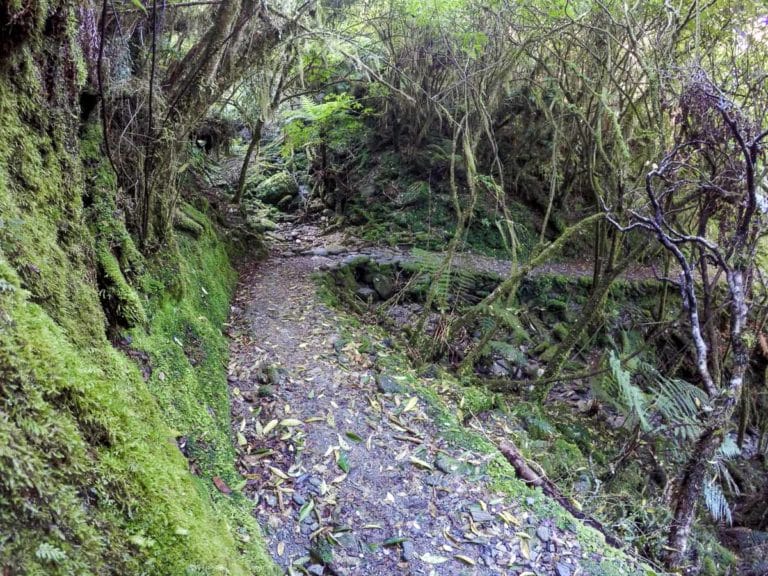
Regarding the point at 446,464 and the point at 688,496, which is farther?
the point at 688,496

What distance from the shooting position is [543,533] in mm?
3064

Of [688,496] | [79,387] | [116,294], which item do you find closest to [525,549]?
[688,496]

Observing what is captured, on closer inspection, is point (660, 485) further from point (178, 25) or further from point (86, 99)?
point (178, 25)

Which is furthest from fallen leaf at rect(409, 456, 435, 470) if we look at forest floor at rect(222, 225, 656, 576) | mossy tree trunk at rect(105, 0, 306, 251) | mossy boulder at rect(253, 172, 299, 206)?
mossy boulder at rect(253, 172, 299, 206)

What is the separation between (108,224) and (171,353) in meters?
0.94

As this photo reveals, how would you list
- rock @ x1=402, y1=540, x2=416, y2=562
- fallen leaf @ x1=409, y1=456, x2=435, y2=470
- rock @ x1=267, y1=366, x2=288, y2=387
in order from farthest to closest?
rock @ x1=267, y1=366, x2=288, y2=387 < fallen leaf @ x1=409, y1=456, x2=435, y2=470 < rock @ x1=402, y1=540, x2=416, y2=562

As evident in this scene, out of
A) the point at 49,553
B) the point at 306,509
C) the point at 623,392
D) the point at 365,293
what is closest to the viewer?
the point at 49,553

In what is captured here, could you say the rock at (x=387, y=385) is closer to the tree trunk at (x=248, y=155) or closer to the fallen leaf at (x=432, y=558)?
the fallen leaf at (x=432, y=558)

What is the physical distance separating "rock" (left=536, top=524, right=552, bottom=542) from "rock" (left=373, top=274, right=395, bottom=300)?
17.9 feet

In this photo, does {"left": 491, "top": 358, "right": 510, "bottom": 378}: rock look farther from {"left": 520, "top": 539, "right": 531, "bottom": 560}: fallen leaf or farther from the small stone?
{"left": 520, "top": 539, "right": 531, "bottom": 560}: fallen leaf

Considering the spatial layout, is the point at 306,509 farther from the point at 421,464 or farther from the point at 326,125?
the point at 326,125

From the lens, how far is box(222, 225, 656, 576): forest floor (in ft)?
8.98

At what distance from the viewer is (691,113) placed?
4.59 meters

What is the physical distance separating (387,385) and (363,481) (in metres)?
1.27
